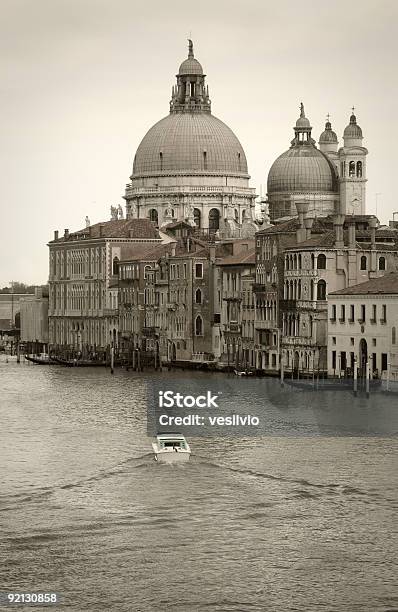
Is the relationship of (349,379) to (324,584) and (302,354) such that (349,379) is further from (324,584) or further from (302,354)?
(324,584)

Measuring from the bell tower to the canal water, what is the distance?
50.3 m

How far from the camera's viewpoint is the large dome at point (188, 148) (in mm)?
104562

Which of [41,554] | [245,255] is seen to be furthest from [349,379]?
[41,554]

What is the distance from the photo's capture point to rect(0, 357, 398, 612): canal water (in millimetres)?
28906

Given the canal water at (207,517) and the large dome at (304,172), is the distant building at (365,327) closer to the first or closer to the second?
the canal water at (207,517)

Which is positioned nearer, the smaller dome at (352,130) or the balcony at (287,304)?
the balcony at (287,304)

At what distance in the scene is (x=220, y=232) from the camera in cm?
9494

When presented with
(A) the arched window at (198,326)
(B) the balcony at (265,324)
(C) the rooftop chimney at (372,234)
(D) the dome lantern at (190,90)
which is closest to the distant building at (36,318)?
(D) the dome lantern at (190,90)

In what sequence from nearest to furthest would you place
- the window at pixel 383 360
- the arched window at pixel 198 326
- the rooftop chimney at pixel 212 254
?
the window at pixel 383 360
the rooftop chimney at pixel 212 254
the arched window at pixel 198 326

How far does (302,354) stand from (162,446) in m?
26.5

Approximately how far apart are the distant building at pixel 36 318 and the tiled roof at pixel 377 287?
4242 cm

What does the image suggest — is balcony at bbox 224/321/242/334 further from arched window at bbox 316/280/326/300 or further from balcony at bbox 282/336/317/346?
arched window at bbox 316/280/326/300

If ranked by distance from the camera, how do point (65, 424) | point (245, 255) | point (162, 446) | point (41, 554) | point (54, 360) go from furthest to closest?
point (54, 360) < point (245, 255) < point (65, 424) < point (162, 446) < point (41, 554)

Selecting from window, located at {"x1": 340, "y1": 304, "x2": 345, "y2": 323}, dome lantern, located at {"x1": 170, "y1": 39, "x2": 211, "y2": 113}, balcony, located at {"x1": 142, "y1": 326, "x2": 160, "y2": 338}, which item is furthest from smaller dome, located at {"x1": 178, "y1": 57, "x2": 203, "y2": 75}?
window, located at {"x1": 340, "y1": 304, "x2": 345, "y2": 323}
